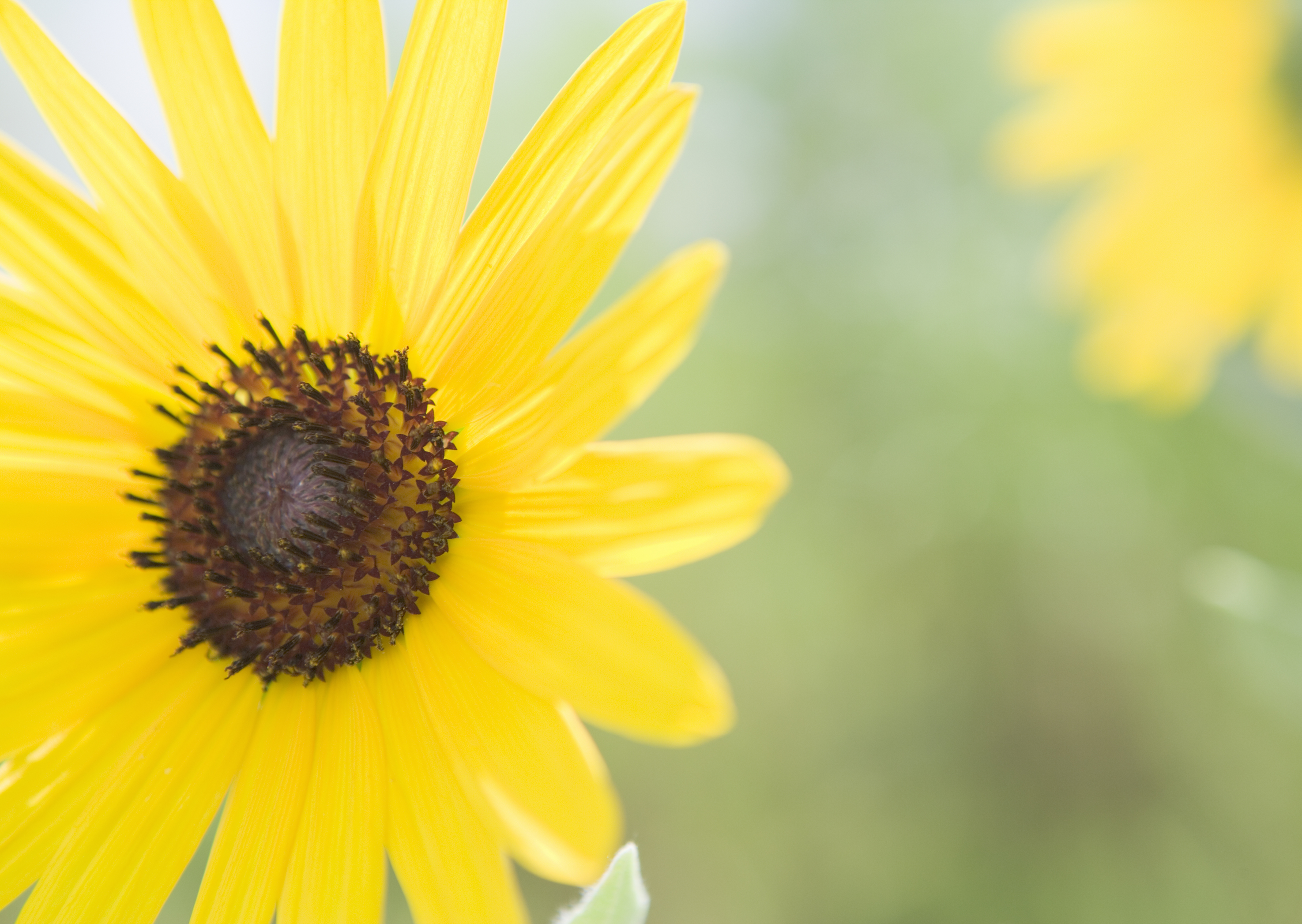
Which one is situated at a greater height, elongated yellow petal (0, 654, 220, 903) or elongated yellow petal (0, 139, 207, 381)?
elongated yellow petal (0, 139, 207, 381)

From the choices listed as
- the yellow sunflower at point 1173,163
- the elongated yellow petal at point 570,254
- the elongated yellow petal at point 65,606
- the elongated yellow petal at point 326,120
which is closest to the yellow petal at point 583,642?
the elongated yellow petal at point 570,254

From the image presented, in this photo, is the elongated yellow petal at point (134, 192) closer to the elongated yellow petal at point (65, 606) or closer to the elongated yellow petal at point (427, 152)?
the elongated yellow petal at point (427, 152)

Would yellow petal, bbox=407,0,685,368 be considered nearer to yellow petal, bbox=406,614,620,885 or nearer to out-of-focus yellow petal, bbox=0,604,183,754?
yellow petal, bbox=406,614,620,885

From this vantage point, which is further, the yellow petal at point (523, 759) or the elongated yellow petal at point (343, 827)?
the elongated yellow petal at point (343, 827)

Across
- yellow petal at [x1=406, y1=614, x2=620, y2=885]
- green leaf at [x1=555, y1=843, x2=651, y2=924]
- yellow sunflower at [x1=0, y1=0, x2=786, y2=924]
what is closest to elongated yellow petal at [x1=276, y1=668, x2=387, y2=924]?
yellow sunflower at [x1=0, y1=0, x2=786, y2=924]

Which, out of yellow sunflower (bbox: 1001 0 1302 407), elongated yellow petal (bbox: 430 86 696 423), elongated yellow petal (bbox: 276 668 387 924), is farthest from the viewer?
yellow sunflower (bbox: 1001 0 1302 407)

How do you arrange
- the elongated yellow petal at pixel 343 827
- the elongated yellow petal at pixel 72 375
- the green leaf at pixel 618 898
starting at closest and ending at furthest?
1. the green leaf at pixel 618 898
2. the elongated yellow petal at pixel 343 827
3. the elongated yellow petal at pixel 72 375

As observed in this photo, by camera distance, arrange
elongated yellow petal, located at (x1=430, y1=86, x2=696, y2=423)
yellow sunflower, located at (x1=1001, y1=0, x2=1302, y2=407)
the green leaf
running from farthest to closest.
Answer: yellow sunflower, located at (x1=1001, y1=0, x2=1302, y2=407) < elongated yellow petal, located at (x1=430, y1=86, x2=696, y2=423) < the green leaf
